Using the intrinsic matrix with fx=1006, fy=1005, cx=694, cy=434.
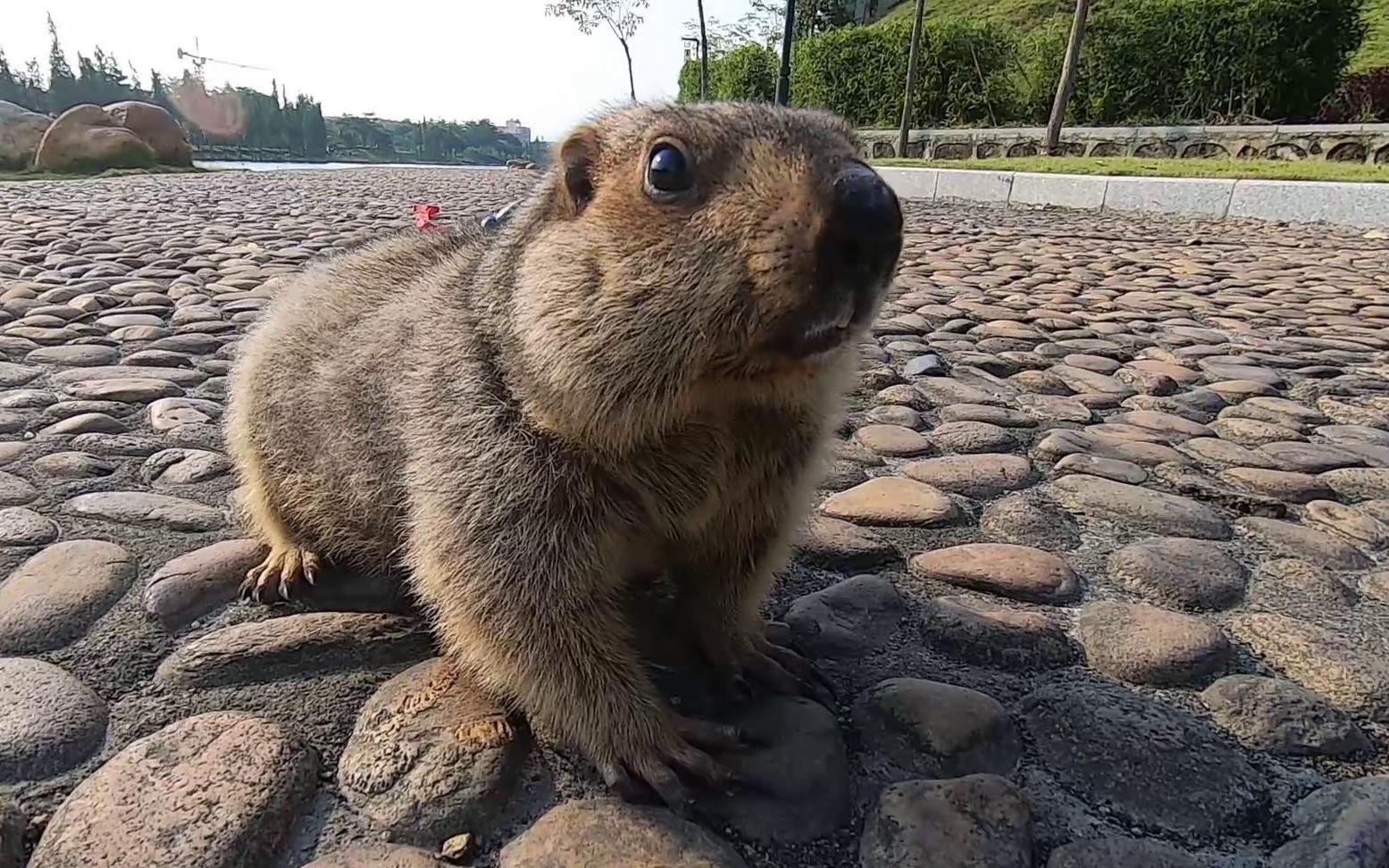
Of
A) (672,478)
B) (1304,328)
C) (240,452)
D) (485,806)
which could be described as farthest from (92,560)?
(1304,328)

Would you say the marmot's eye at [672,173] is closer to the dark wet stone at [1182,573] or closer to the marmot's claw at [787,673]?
the marmot's claw at [787,673]

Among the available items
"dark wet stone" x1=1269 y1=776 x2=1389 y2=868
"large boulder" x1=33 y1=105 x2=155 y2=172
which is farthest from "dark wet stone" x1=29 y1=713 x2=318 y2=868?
"large boulder" x1=33 y1=105 x2=155 y2=172

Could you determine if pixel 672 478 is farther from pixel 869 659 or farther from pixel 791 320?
pixel 869 659

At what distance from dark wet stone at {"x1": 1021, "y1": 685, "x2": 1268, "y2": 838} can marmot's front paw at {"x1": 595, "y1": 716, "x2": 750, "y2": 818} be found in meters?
0.73

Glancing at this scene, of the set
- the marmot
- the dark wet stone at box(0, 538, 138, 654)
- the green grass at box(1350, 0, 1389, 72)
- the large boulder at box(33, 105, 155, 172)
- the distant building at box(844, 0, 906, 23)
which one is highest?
the distant building at box(844, 0, 906, 23)

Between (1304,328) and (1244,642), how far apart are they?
4.92 meters

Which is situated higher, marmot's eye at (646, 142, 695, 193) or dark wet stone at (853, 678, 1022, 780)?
marmot's eye at (646, 142, 695, 193)

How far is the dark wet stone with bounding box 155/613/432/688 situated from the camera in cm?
246

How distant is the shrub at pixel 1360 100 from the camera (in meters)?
21.3

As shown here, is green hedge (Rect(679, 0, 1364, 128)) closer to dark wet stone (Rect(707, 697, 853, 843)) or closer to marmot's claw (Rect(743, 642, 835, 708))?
marmot's claw (Rect(743, 642, 835, 708))

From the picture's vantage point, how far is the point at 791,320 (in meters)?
1.93

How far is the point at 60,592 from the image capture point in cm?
273

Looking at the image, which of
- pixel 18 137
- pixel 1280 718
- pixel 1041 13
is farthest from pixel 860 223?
Answer: pixel 1041 13

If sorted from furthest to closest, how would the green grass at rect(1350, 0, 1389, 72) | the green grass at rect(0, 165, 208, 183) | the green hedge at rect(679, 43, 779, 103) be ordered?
the green hedge at rect(679, 43, 779, 103)
the green grass at rect(1350, 0, 1389, 72)
the green grass at rect(0, 165, 208, 183)
